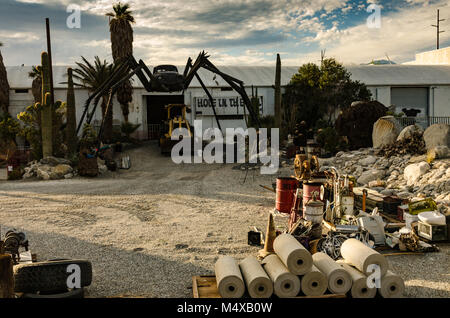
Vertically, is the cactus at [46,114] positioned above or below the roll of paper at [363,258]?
above

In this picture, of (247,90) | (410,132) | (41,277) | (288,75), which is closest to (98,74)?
(247,90)

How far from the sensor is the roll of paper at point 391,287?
511cm

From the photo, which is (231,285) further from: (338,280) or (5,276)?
(5,276)

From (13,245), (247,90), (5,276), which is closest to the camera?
(5,276)

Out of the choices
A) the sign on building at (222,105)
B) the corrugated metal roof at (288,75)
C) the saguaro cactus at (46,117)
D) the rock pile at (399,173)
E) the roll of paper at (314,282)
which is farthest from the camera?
the corrugated metal roof at (288,75)

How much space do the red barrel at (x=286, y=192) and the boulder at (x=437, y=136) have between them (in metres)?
7.54

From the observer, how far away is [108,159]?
19188mm

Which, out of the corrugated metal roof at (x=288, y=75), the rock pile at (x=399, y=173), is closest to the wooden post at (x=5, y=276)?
the rock pile at (x=399, y=173)

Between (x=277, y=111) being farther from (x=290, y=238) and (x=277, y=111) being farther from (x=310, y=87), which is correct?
(x=290, y=238)

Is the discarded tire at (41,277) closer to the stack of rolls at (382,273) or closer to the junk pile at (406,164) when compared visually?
the stack of rolls at (382,273)

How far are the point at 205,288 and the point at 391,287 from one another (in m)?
2.37

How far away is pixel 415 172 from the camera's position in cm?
1274

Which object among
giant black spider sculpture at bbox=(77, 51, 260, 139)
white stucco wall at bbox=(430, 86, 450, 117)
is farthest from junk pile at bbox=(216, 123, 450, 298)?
white stucco wall at bbox=(430, 86, 450, 117)

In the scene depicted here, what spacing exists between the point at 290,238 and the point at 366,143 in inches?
573
